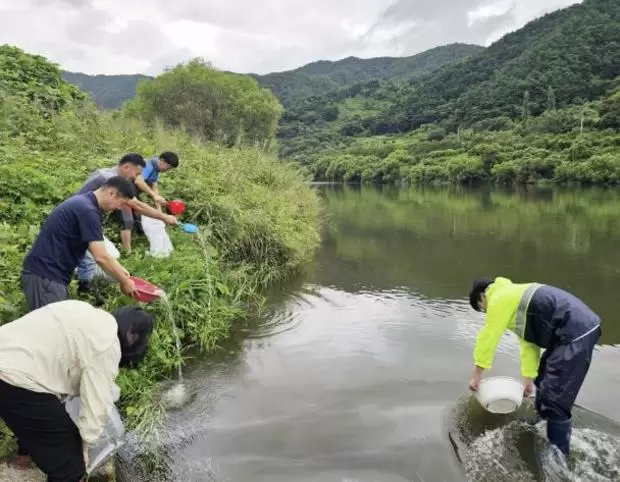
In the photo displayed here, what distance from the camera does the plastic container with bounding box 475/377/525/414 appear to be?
419 cm

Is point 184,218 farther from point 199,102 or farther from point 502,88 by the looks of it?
point 502,88

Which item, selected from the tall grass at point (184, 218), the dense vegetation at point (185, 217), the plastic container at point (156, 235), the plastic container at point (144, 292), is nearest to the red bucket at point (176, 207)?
the tall grass at point (184, 218)

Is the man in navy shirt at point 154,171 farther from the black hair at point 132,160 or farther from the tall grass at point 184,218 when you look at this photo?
the black hair at point 132,160

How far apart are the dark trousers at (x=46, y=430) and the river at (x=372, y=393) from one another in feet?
4.15

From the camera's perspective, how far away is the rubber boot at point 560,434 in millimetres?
3885

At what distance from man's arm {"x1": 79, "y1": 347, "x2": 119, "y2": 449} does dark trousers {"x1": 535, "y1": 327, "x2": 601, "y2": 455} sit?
3.16 metres

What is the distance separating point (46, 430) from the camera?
8.54ft

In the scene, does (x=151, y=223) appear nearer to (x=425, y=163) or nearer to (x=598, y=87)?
(x=425, y=163)

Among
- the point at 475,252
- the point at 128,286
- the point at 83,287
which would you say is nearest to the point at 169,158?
the point at 83,287

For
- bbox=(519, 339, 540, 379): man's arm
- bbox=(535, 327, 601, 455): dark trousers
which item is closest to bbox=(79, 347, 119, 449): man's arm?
bbox=(535, 327, 601, 455): dark trousers

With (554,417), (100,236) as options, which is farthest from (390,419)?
(100,236)

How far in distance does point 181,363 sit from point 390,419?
2436 mm

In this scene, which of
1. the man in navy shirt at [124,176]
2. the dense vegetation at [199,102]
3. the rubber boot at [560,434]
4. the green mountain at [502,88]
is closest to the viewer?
the rubber boot at [560,434]

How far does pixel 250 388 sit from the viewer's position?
17.7ft
